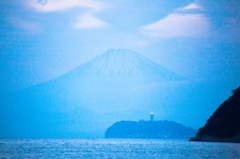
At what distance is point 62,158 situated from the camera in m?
40.1

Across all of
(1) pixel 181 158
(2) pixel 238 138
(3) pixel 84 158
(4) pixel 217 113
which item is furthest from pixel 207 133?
(3) pixel 84 158

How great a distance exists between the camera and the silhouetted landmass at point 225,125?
75594 millimetres

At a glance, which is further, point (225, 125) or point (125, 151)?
point (225, 125)

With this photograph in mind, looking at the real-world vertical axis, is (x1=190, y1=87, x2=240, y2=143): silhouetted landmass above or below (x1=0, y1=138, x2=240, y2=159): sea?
above

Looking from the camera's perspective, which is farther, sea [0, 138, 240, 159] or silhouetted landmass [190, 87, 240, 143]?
silhouetted landmass [190, 87, 240, 143]

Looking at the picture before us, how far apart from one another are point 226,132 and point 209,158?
4089cm

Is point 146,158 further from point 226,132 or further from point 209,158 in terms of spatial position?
point 226,132

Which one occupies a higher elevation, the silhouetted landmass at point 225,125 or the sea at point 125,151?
the silhouetted landmass at point 225,125

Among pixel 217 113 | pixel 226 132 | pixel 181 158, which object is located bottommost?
pixel 181 158

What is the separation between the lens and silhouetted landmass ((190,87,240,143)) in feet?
248

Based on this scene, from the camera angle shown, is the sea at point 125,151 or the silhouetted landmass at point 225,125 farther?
the silhouetted landmass at point 225,125

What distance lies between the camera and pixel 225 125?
78750 millimetres

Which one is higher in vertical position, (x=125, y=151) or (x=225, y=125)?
(x=225, y=125)

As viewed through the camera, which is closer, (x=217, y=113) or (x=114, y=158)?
(x=114, y=158)
